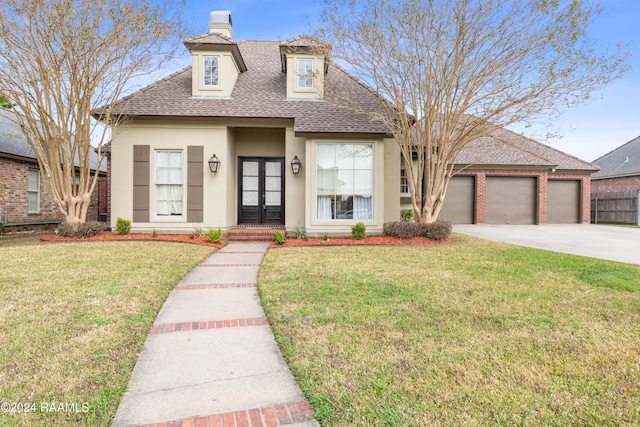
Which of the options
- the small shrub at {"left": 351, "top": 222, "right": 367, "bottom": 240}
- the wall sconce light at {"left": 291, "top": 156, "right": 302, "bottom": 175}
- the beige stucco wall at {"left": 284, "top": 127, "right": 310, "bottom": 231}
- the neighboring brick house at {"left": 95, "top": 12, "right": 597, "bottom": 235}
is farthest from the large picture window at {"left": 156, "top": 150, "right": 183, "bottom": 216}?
the small shrub at {"left": 351, "top": 222, "right": 367, "bottom": 240}

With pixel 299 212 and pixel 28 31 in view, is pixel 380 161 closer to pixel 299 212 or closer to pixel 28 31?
pixel 299 212

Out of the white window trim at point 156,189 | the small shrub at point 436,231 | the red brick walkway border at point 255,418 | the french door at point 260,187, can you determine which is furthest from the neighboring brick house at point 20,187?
the small shrub at point 436,231

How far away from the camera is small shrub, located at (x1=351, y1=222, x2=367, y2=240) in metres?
9.80

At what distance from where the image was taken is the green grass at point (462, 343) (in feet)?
7.03

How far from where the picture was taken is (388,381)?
2422mm

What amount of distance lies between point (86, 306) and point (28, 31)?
8701 millimetres

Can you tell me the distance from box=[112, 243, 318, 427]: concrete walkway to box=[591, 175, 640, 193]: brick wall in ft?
78.4

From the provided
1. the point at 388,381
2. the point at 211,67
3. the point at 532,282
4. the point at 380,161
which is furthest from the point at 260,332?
the point at 211,67

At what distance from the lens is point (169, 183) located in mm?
10539

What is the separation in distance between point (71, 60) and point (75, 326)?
857 cm

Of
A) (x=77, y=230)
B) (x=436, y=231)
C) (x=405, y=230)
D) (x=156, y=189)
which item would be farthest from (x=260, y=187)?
(x=436, y=231)

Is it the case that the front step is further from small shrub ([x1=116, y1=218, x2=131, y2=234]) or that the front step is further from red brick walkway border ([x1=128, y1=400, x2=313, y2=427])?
red brick walkway border ([x1=128, y1=400, x2=313, y2=427])

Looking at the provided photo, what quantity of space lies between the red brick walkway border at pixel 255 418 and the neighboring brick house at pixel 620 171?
2461 cm

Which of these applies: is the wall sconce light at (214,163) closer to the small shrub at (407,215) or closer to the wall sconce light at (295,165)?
the wall sconce light at (295,165)
